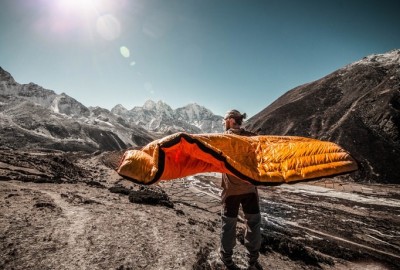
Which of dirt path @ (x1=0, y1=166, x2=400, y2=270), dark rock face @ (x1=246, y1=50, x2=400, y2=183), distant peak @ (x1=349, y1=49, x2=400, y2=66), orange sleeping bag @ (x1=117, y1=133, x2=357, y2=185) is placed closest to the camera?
orange sleeping bag @ (x1=117, y1=133, x2=357, y2=185)

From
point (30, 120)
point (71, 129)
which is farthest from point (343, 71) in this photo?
point (30, 120)

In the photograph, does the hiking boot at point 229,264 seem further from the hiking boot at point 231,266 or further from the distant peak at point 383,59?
the distant peak at point 383,59

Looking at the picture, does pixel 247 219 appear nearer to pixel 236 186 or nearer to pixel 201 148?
pixel 236 186

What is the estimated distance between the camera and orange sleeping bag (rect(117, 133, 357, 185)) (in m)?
4.20

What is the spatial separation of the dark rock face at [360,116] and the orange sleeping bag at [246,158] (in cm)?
3204

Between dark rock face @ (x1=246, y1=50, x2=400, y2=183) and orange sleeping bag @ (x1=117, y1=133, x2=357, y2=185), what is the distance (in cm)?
3204

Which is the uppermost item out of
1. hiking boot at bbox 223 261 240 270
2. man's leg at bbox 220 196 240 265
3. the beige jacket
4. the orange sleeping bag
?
the orange sleeping bag

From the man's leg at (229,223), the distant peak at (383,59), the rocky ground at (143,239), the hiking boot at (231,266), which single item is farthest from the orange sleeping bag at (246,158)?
the distant peak at (383,59)

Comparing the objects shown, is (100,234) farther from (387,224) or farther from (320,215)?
(387,224)

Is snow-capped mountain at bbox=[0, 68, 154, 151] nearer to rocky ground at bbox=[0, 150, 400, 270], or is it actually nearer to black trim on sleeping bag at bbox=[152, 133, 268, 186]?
rocky ground at bbox=[0, 150, 400, 270]

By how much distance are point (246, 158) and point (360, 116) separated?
55.2m

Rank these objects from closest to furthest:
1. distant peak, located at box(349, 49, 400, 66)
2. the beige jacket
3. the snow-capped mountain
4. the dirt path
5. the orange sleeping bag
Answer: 1. the orange sleeping bag
2. the beige jacket
3. the dirt path
4. distant peak, located at box(349, 49, 400, 66)
5. the snow-capped mountain

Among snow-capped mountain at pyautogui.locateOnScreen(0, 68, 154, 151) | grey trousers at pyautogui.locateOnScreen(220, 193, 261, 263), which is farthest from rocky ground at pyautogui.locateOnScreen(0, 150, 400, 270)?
snow-capped mountain at pyautogui.locateOnScreen(0, 68, 154, 151)

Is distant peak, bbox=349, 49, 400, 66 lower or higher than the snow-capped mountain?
higher
